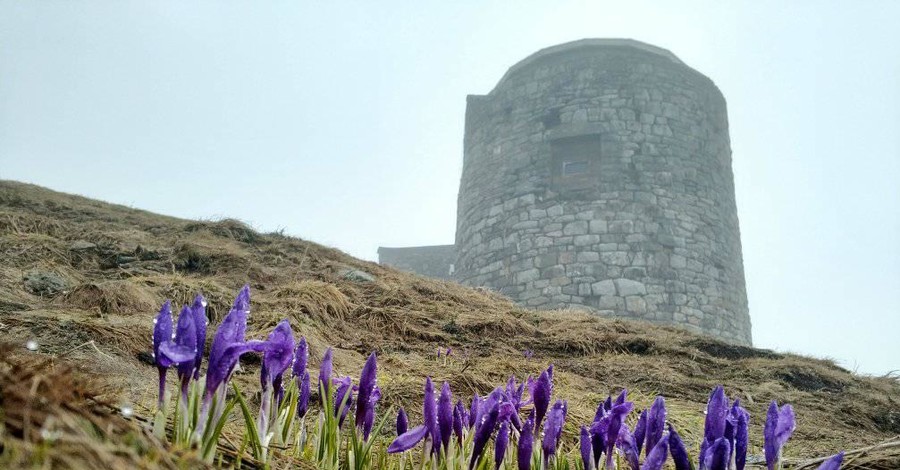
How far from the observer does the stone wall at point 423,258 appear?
62.1 feet

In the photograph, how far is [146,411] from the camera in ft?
5.84

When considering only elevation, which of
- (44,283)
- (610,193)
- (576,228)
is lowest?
(44,283)

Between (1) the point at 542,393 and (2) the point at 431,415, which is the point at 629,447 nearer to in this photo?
(1) the point at 542,393

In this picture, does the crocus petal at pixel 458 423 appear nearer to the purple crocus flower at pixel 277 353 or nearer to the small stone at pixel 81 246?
the purple crocus flower at pixel 277 353

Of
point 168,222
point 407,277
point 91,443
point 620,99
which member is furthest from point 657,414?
point 620,99

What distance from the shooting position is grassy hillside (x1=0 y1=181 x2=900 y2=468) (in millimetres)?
3566

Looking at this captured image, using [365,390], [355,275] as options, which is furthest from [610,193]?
[365,390]

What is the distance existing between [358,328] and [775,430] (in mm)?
4179

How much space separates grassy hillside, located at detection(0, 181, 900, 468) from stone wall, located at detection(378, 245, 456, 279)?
10.7 meters

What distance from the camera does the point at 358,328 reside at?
5.49 meters

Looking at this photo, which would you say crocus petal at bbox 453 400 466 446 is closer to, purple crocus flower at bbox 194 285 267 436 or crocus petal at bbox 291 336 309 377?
crocus petal at bbox 291 336 309 377

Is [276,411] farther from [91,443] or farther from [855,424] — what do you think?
[855,424]

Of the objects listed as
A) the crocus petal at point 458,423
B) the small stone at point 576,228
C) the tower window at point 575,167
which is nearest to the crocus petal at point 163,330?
the crocus petal at point 458,423

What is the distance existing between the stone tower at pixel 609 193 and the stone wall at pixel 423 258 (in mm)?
6328
